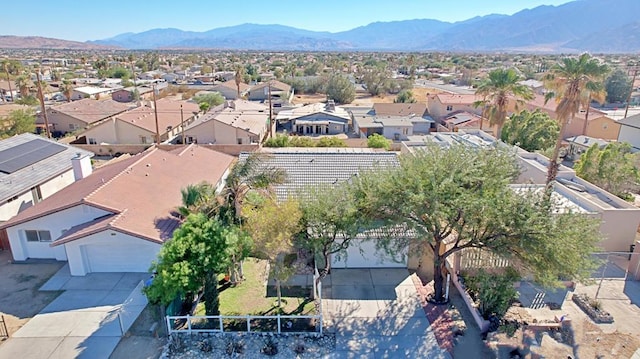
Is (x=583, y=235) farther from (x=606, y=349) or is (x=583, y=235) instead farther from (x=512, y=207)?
(x=606, y=349)

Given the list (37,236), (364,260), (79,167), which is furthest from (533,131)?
(37,236)

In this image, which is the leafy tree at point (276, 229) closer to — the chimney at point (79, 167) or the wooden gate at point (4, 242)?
the wooden gate at point (4, 242)

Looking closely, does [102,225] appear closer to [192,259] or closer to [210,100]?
[192,259]

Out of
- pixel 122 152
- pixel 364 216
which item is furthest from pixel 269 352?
pixel 122 152

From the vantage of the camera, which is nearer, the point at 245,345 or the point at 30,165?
the point at 245,345

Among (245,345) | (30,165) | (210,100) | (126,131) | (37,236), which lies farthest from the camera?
(210,100)

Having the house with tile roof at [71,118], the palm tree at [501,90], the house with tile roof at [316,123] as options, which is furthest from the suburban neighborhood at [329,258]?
the house with tile roof at [316,123]
